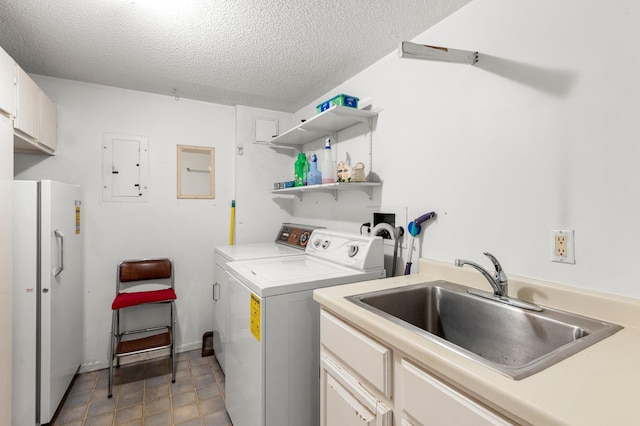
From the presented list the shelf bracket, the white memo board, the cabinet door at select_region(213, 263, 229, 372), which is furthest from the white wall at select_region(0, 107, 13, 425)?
the shelf bracket

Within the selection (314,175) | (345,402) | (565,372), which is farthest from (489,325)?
(314,175)

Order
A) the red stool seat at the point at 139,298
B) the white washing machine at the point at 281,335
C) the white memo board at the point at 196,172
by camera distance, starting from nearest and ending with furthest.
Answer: the white washing machine at the point at 281,335, the red stool seat at the point at 139,298, the white memo board at the point at 196,172

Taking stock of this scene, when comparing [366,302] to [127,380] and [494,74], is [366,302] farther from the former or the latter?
[127,380]

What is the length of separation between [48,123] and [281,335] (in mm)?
Answer: 2264

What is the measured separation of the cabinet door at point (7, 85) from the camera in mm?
1514

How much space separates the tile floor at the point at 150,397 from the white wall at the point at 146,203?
27 centimetres

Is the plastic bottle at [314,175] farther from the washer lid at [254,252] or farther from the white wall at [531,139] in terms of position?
the white wall at [531,139]

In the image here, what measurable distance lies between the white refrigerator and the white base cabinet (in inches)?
68.5

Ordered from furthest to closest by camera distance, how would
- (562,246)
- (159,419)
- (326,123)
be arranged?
1. (326,123)
2. (159,419)
3. (562,246)

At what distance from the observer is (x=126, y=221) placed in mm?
2574

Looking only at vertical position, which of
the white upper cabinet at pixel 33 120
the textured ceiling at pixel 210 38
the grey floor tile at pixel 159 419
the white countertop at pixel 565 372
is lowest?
the grey floor tile at pixel 159 419

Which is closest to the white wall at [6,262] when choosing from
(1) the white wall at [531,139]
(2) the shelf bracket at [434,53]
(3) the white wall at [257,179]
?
(3) the white wall at [257,179]

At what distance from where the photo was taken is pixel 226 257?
7.34 ft

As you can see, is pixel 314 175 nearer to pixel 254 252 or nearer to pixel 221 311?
pixel 254 252
